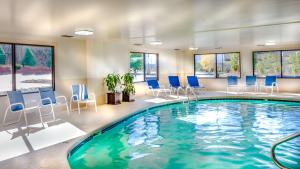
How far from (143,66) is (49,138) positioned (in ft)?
24.8

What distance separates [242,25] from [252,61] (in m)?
7.28

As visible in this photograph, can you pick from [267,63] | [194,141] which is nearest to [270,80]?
[267,63]

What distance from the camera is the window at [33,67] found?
720cm

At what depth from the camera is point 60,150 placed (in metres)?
4.13

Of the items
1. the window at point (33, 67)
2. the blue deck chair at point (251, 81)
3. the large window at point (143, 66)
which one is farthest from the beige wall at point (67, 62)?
the blue deck chair at point (251, 81)

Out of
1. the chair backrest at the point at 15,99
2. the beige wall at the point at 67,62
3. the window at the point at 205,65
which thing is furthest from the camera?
the window at the point at 205,65

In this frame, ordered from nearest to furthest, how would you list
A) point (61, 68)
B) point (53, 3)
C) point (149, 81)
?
point (53, 3), point (61, 68), point (149, 81)

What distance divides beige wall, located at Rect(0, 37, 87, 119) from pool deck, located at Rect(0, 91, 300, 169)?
904 millimetres

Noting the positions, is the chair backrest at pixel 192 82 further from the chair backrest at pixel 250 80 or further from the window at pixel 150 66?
the chair backrest at pixel 250 80

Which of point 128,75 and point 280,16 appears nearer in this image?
point 280,16

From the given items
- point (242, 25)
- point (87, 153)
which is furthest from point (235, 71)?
point (87, 153)

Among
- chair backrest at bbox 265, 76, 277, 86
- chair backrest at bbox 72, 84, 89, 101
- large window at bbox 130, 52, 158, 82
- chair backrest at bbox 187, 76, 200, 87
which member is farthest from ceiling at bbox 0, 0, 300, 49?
chair backrest at bbox 265, 76, 277, 86

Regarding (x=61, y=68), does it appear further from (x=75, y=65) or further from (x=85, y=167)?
(x=85, y=167)

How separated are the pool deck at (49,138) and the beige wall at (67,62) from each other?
0.90m
